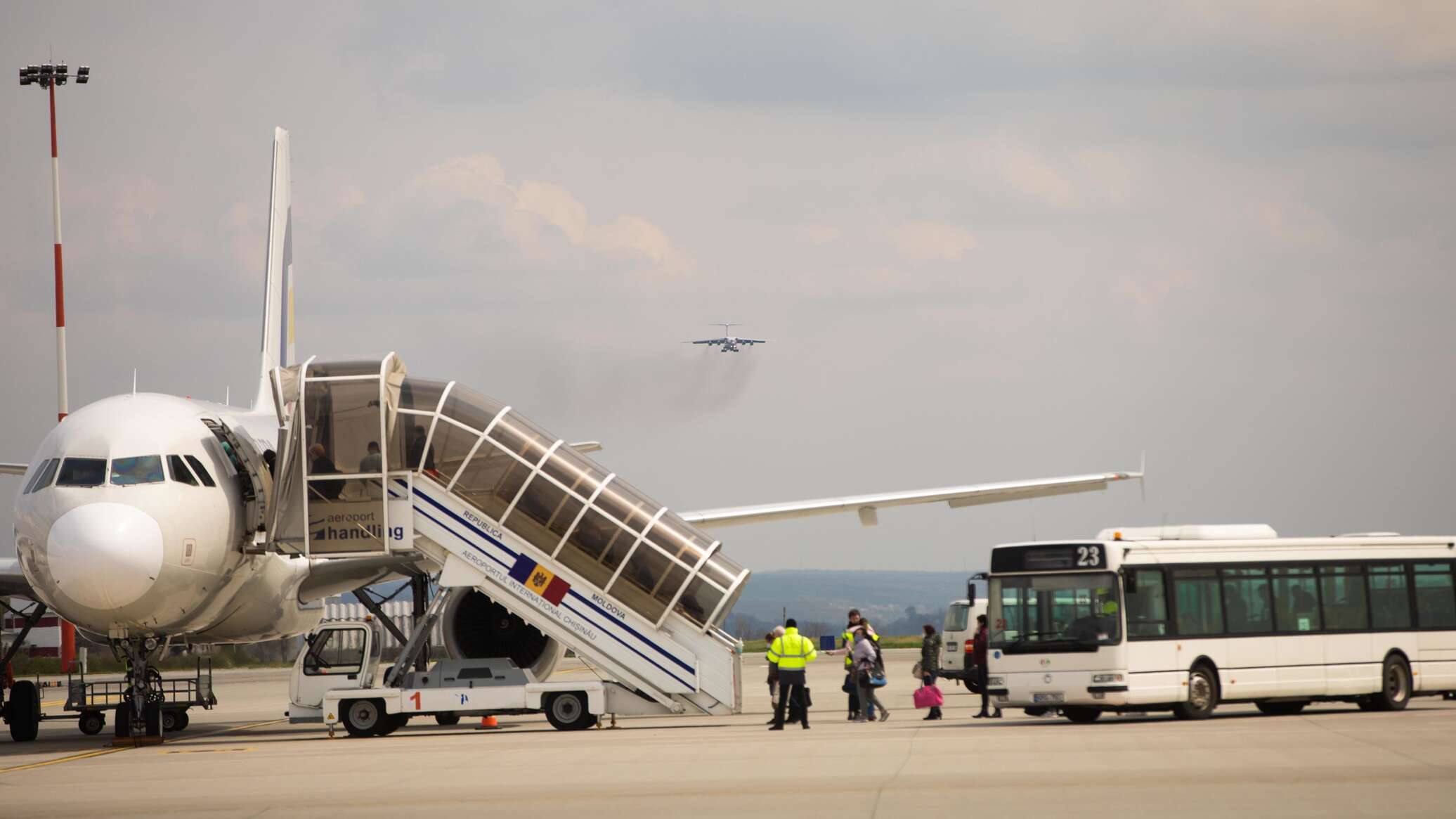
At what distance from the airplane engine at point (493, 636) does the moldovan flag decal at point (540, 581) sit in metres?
1.93

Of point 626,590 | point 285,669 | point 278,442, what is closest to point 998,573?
point 626,590

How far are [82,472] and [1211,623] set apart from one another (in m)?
15.5

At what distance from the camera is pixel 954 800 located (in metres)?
13.5

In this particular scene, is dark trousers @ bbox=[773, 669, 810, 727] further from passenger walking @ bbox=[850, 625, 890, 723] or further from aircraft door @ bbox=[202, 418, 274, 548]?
aircraft door @ bbox=[202, 418, 274, 548]

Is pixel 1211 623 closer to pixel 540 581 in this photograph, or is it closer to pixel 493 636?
pixel 540 581

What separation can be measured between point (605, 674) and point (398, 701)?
3016 mm

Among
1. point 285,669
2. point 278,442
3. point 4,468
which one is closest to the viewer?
point 278,442

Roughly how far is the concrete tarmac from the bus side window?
1.33m

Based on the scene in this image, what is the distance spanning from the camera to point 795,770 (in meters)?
16.5

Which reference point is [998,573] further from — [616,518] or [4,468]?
[4,468]

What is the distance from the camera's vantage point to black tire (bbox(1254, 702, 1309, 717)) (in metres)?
24.8

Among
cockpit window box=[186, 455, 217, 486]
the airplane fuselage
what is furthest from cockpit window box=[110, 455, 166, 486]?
cockpit window box=[186, 455, 217, 486]

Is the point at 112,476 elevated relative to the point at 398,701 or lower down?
elevated

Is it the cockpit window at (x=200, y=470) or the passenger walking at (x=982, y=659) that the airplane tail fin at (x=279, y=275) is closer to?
the cockpit window at (x=200, y=470)
